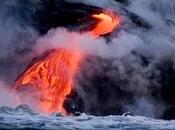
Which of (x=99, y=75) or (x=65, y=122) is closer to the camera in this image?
(x=65, y=122)

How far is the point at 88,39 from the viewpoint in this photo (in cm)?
2347

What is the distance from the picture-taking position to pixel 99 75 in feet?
75.6

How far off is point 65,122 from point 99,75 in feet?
15.2

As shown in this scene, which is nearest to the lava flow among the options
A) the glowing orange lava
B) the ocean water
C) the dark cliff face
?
the glowing orange lava

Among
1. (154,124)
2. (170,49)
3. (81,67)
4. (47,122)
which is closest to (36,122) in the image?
(47,122)

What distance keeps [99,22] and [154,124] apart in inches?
208

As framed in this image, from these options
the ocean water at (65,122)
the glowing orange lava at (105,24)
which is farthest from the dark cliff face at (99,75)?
the ocean water at (65,122)

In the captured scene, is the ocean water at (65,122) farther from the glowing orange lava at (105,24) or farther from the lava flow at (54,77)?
the glowing orange lava at (105,24)

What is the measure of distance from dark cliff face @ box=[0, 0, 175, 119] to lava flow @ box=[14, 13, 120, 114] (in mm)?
234

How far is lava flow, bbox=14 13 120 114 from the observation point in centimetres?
2166

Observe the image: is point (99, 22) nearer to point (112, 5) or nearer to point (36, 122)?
point (112, 5)

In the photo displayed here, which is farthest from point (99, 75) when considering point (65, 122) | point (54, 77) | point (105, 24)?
point (65, 122)

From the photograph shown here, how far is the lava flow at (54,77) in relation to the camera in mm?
21656

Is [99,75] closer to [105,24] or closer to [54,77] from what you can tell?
[54,77]
